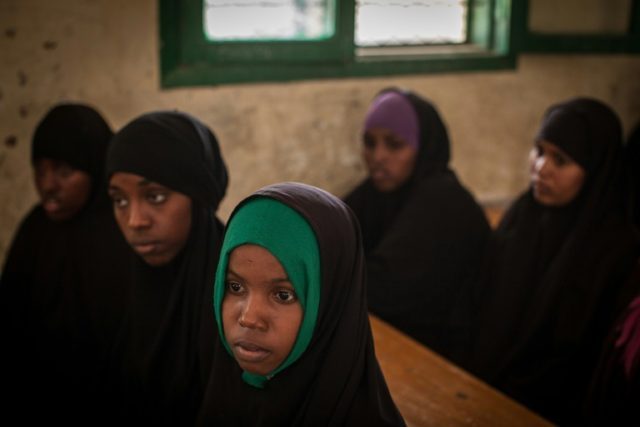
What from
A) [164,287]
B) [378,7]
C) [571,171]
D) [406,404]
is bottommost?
[406,404]

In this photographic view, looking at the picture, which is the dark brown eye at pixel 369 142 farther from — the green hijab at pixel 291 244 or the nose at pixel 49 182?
the green hijab at pixel 291 244

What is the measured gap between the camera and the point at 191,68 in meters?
3.48

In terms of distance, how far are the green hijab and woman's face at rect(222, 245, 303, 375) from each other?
0.05 feet

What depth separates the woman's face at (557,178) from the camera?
2.90m

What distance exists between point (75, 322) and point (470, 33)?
272cm

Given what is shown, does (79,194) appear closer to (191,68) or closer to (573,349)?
(191,68)

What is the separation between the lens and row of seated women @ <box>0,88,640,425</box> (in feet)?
5.15

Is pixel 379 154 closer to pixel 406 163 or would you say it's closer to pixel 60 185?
pixel 406 163

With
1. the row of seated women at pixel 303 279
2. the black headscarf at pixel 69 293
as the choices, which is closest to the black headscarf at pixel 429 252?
the row of seated women at pixel 303 279

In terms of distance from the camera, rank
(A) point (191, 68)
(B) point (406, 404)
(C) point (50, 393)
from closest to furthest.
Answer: (B) point (406, 404) < (C) point (50, 393) < (A) point (191, 68)

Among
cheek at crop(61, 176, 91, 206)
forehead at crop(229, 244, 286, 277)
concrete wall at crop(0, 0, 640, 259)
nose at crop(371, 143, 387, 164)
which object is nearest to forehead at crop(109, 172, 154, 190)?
cheek at crop(61, 176, 91, 206)

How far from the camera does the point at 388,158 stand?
3.51 m

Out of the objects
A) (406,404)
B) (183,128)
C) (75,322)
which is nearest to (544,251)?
(406,404)

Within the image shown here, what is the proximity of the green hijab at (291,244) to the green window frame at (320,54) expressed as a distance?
2037 millimetres
